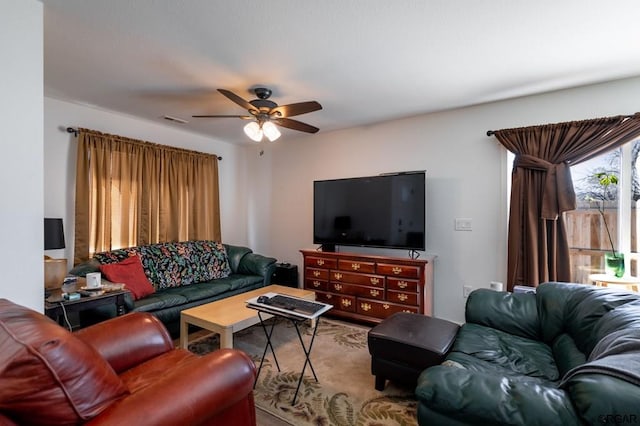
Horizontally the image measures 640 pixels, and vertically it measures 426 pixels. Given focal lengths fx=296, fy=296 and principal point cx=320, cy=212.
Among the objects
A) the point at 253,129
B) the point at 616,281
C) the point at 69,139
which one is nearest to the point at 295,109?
the point at 253,129

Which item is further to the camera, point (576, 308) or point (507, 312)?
point (507, 312)

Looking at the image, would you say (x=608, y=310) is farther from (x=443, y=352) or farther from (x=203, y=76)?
(x=203, y=76)

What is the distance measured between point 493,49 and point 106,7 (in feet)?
8.48

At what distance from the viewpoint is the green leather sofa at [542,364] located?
903 millimetres

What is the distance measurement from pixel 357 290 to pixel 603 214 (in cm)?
257

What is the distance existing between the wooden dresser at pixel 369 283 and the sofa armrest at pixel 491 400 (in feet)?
6.93

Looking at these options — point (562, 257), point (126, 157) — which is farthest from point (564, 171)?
point (126, 157)

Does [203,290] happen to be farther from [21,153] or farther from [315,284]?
[21,153]

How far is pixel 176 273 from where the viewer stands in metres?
3.64

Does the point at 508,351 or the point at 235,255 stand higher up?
the point at 235,255

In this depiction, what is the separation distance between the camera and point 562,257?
2859 mm

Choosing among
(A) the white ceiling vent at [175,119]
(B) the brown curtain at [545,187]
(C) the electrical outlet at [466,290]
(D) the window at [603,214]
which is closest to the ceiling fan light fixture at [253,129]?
(A) the white ceiling vent at [175,119]

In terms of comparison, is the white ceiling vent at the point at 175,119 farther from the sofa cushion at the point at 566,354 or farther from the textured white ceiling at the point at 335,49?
the sofa cushion at the point at 566,354

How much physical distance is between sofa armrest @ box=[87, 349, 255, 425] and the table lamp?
203 centimetres
